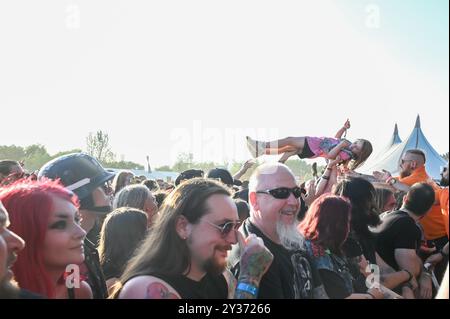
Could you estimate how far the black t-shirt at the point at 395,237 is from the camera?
3470 mm

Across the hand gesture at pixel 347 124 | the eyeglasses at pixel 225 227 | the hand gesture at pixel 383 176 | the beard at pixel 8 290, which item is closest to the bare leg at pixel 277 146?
the hand gesture at pixel 347 124

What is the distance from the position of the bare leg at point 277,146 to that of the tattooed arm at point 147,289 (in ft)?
6.31

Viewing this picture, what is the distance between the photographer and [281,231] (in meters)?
2.82

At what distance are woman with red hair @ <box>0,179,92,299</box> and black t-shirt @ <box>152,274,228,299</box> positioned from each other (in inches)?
20.4

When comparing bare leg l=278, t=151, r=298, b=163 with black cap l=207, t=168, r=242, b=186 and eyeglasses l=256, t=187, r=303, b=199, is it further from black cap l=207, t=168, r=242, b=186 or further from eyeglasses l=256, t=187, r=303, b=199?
black cap l=207, t=168, r=242, b=186

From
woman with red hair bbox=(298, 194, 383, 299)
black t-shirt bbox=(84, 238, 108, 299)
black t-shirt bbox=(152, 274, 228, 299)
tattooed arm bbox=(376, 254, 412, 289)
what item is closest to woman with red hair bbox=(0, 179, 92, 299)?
black t-shirt bbox=(84, 238, 108, 299)

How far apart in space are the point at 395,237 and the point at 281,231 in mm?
1253

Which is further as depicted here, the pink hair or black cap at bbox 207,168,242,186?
black cap at bbox 207,168,242,186

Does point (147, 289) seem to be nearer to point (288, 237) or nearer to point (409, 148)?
point (288, 237)

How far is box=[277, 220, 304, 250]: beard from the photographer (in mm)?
2804

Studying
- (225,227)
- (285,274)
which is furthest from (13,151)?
(225,227)

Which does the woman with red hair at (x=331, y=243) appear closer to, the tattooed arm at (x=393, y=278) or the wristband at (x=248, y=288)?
the tattooed arm at (x=393, y=278)
